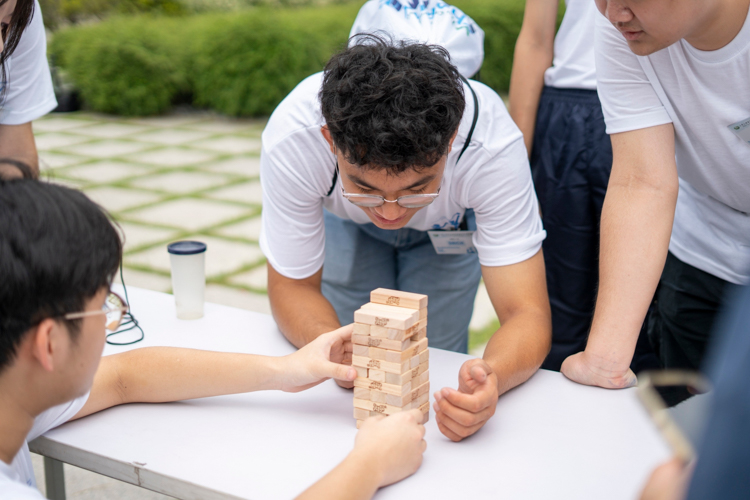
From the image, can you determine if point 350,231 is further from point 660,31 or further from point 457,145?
point 660,31

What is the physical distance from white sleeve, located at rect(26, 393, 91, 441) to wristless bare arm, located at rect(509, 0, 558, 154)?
168 centimetres

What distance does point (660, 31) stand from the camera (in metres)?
1.37

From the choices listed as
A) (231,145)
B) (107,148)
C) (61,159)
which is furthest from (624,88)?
(107,148)

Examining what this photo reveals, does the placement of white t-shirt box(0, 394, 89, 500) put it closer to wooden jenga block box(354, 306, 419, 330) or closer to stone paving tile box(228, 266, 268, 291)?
wooden jenga block box(354, 306, 419, 330)

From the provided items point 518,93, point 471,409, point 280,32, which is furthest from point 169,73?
point 471,409

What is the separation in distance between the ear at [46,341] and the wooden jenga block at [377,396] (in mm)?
595

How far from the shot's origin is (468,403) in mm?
1320

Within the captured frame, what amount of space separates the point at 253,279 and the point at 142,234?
0.95 m

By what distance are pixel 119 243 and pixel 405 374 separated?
1.91ft

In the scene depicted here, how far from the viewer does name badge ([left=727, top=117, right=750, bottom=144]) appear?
59.8 inches

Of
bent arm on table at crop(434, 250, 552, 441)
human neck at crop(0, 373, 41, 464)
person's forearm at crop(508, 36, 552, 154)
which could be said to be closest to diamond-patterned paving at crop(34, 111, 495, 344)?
person's forearm at crop(508, 36, 552, 154)

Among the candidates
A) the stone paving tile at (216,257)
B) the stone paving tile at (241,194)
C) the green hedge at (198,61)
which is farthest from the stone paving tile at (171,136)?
the stone paving tile at (216,257)

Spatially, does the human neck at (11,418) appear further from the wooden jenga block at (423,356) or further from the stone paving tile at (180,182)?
the stone paving tile at (180,182)

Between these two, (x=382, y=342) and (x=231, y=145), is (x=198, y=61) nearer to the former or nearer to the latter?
(x=231, y=145)
